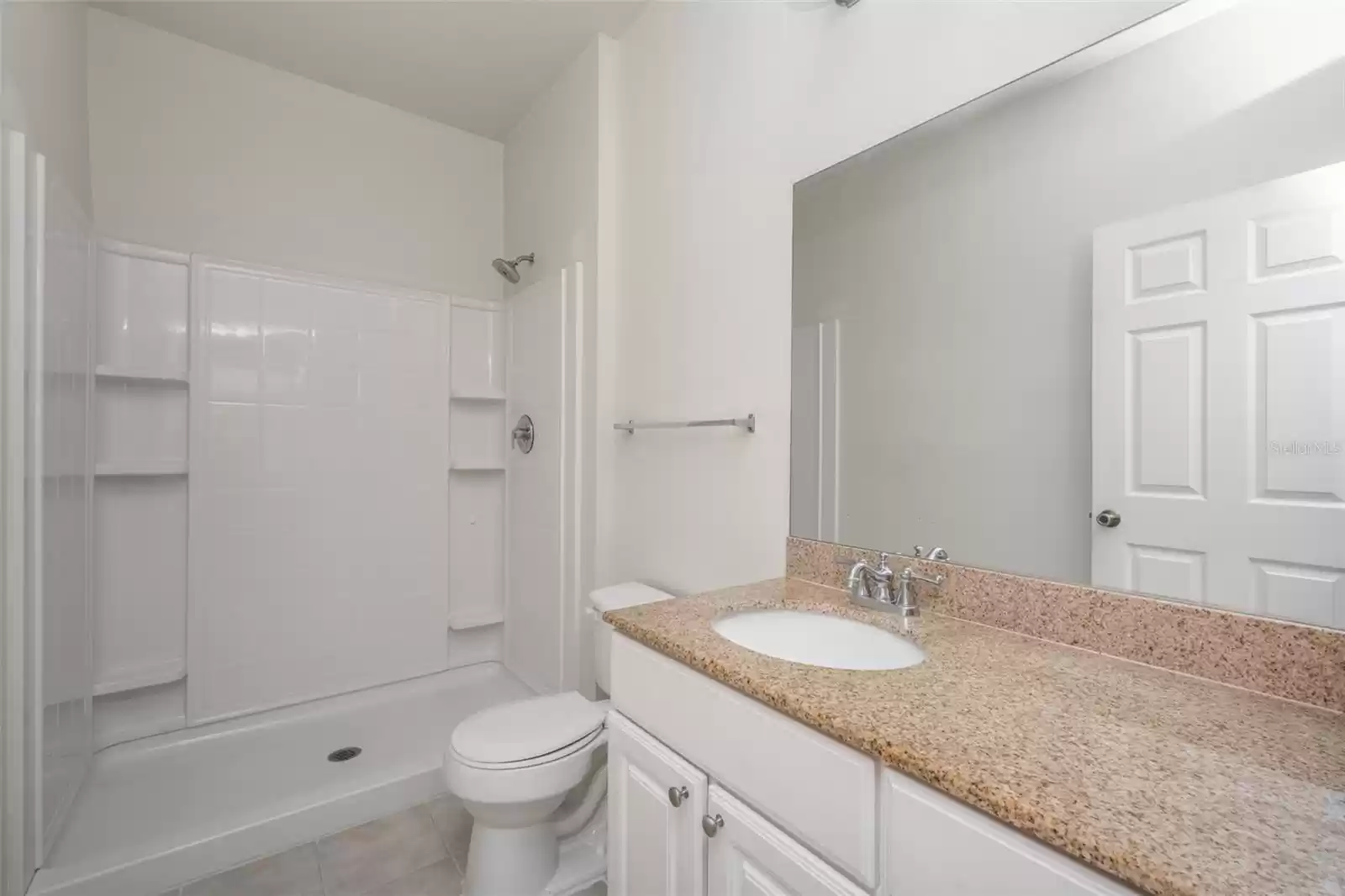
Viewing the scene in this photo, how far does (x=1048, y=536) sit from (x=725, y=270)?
102 centimetres

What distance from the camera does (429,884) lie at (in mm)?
1520

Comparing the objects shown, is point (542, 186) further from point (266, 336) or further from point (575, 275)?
point (266, 336)

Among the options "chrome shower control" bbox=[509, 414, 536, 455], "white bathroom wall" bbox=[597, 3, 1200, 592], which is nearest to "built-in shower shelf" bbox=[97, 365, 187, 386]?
"chrome shower control" bbox=[509, 414, 536, 455]

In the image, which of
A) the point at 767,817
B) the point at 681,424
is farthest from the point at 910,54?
the point at 767,817

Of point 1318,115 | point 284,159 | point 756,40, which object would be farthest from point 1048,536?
point 284,159

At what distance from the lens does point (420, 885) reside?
1.51 meters

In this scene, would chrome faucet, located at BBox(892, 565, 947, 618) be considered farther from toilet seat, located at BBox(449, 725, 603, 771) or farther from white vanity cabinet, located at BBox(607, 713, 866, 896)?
toilet seat, located at BBox(449, 725, 603, 771)

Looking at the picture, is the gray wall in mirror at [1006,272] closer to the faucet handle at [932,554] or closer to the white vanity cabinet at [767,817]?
the faucet handle at [932,554]

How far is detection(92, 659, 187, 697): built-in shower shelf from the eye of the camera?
6.22ft

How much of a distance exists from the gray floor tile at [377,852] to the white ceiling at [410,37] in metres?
2.64

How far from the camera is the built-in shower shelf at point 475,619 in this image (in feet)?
8.51

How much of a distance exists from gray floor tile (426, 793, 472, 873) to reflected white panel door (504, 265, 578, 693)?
0.52m

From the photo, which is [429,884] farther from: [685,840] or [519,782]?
[685,840]

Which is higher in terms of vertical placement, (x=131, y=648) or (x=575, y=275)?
(x=575, y=275)
